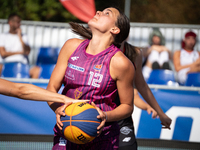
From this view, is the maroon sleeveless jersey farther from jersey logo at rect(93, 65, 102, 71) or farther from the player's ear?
the player's ear

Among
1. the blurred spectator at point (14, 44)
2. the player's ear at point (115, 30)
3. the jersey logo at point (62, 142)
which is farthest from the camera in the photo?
the blurred spectator at point (14, 44)

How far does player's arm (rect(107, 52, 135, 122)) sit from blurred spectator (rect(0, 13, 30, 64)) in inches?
206

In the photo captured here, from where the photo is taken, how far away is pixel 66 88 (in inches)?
101

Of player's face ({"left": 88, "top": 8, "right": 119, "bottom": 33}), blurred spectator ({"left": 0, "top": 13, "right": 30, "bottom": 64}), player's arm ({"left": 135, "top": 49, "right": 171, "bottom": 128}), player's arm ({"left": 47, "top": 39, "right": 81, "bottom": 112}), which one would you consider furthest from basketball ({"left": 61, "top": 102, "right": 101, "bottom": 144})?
blurred spectator ({"left": 0, "top": 13, "right": 30, "bottom": 64})

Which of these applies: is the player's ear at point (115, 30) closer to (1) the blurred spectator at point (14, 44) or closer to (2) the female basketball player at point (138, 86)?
(2) the female basketball player at point (138, 86)

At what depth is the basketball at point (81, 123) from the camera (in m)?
2.17

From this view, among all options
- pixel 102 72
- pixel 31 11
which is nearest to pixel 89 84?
pixel 102 72

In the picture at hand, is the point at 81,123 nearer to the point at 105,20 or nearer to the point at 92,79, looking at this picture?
the point at 92,79

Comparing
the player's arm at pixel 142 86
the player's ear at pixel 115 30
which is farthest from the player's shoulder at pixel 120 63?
the player's arm at pixel 142 86

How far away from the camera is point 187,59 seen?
280 inches

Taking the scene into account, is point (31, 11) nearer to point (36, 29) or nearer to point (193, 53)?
point (36, 29)

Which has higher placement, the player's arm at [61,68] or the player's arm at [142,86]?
the player's arm at [61,68]

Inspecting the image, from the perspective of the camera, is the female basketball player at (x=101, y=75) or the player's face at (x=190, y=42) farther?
the player's face at (x=190, y=42)

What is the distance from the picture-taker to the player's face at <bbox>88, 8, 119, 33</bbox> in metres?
2.51
